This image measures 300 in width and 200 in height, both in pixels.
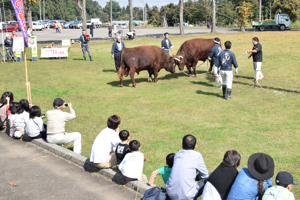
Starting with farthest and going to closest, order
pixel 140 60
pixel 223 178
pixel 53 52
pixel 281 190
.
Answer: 1. pixel 53 52
2. pixel 140 60
3. pixel 223 178
4. pixel 281 190

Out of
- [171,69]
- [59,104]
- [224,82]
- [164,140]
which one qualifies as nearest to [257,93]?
[224,82]

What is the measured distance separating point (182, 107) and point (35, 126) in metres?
5.76

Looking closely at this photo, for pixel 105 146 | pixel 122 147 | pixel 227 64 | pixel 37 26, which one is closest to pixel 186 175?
pixel 122 147

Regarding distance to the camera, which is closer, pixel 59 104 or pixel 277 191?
pixel 277 191

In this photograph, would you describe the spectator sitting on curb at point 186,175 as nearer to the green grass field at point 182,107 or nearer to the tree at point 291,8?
the green grass field at point 182,107

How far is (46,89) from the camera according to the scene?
1708cm

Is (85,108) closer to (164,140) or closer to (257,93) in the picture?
(164,140)

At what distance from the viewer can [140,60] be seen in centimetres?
1694

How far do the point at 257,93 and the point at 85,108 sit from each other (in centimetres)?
735

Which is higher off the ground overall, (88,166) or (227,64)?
(227,64)

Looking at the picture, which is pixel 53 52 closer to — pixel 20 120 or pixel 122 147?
pixel 20 120

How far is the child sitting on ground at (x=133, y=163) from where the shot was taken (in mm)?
6844

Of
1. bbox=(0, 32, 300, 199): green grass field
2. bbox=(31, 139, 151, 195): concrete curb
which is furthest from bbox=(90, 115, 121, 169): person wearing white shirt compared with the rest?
bbox=(0, 32, 300, 199): green grass field

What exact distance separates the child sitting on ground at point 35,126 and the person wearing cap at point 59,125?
1.87 ft
